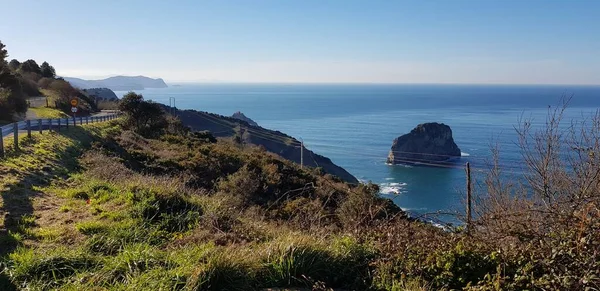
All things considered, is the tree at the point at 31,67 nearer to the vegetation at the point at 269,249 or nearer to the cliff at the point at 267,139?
the cliff at the point at 267,139

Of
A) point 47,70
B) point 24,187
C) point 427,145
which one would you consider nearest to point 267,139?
point 427,145

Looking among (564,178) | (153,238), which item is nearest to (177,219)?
(153,238)

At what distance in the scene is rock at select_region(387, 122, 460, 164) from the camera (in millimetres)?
68625

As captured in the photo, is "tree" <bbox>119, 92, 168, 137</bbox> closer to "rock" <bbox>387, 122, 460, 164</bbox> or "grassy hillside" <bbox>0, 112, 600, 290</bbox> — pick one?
"grassy hillside" <bbox>0, 112, 600, 290</bbox>

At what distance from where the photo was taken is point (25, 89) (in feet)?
146

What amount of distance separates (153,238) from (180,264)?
1.40 meters

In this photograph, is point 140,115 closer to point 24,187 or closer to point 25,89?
point 25,89

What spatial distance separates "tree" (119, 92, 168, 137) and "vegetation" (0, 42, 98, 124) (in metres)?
7.37

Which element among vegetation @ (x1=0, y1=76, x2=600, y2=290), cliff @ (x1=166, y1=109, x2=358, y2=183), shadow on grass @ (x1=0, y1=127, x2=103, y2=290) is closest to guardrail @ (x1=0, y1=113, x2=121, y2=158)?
shadow on grass @ (x1=0, y1=127, x2=103, y2=290)

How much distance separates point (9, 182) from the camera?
905 centimetres

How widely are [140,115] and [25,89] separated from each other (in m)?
18.0

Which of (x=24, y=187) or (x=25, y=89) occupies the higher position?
(x=25, y=89)

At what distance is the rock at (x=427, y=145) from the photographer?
2702 inches

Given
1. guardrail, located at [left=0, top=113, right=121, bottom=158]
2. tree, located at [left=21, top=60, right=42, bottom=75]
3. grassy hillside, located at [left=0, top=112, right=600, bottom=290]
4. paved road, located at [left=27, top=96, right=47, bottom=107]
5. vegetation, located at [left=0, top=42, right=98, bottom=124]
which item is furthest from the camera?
tree, located at [left=21, top=60, right=42, bottom=75]
